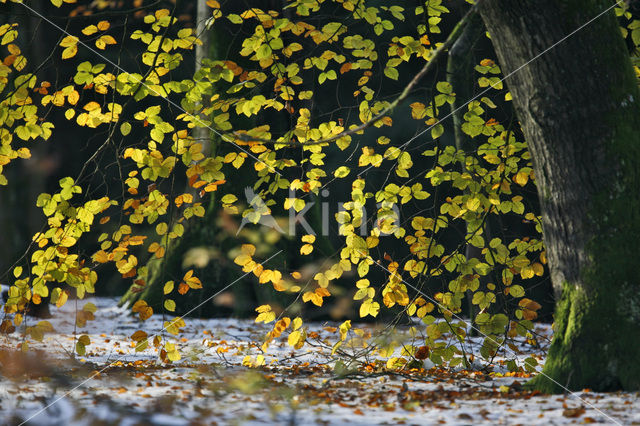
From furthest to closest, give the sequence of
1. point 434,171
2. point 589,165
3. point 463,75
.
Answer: point 463,75, point 434,171, point 589,165

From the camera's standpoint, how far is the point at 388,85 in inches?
397

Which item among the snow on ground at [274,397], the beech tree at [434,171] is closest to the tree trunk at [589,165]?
the beech tree at [434,171]

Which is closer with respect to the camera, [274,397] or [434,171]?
[274,397]

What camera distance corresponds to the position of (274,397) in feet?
11.7

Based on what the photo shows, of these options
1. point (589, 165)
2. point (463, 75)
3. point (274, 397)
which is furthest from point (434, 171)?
point (463, 75)

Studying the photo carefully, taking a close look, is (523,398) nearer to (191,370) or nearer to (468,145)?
(191,370)

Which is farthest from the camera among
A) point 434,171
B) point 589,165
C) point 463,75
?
point 463,75

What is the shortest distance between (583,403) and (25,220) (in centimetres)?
824

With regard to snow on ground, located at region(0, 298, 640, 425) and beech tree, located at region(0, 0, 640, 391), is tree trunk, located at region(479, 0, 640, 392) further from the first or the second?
snow on ground, located at region(0, 298, 640, 425)

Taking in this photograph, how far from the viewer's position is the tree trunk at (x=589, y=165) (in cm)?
341

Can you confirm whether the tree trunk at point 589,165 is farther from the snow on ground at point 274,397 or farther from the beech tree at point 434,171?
the snow on ground at point 274,397

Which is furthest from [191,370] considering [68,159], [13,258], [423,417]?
[68,159]

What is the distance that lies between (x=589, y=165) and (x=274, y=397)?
219 cm

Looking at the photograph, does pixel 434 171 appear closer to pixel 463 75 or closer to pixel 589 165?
pixel 589 165
